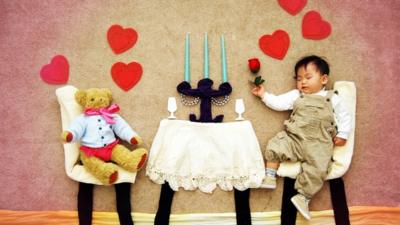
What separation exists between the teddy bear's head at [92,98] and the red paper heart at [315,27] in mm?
882

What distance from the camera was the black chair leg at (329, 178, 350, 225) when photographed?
1.36m

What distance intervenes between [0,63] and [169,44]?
0.71m

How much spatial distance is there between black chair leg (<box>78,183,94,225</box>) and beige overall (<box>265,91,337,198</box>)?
702mm

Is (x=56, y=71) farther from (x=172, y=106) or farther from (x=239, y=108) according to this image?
(x=239, y=108)

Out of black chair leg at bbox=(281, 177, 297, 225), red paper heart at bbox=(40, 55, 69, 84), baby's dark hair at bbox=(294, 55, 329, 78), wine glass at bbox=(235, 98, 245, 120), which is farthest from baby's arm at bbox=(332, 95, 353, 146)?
red paper heart at bbox=(40, 55, 69, 84)

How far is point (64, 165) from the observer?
4.57 ft

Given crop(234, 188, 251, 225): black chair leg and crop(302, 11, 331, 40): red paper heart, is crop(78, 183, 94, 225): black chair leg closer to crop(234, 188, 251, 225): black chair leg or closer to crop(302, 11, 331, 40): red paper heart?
crop(234, 188, 251, 225): black chair leg

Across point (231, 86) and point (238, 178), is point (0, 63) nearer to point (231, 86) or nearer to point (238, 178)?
point (231, 86)

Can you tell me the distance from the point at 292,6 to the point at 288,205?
0.84m

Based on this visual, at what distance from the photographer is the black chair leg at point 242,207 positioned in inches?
52.5

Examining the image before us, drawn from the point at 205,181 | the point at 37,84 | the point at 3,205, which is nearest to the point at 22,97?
the point at 37,84

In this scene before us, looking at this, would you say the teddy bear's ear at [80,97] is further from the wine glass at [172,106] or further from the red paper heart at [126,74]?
the wine glass at [172,106]

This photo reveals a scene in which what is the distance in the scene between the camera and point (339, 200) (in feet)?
4.49

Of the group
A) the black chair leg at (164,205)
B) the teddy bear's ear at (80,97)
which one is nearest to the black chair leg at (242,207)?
the black chair leg at (164,205)
